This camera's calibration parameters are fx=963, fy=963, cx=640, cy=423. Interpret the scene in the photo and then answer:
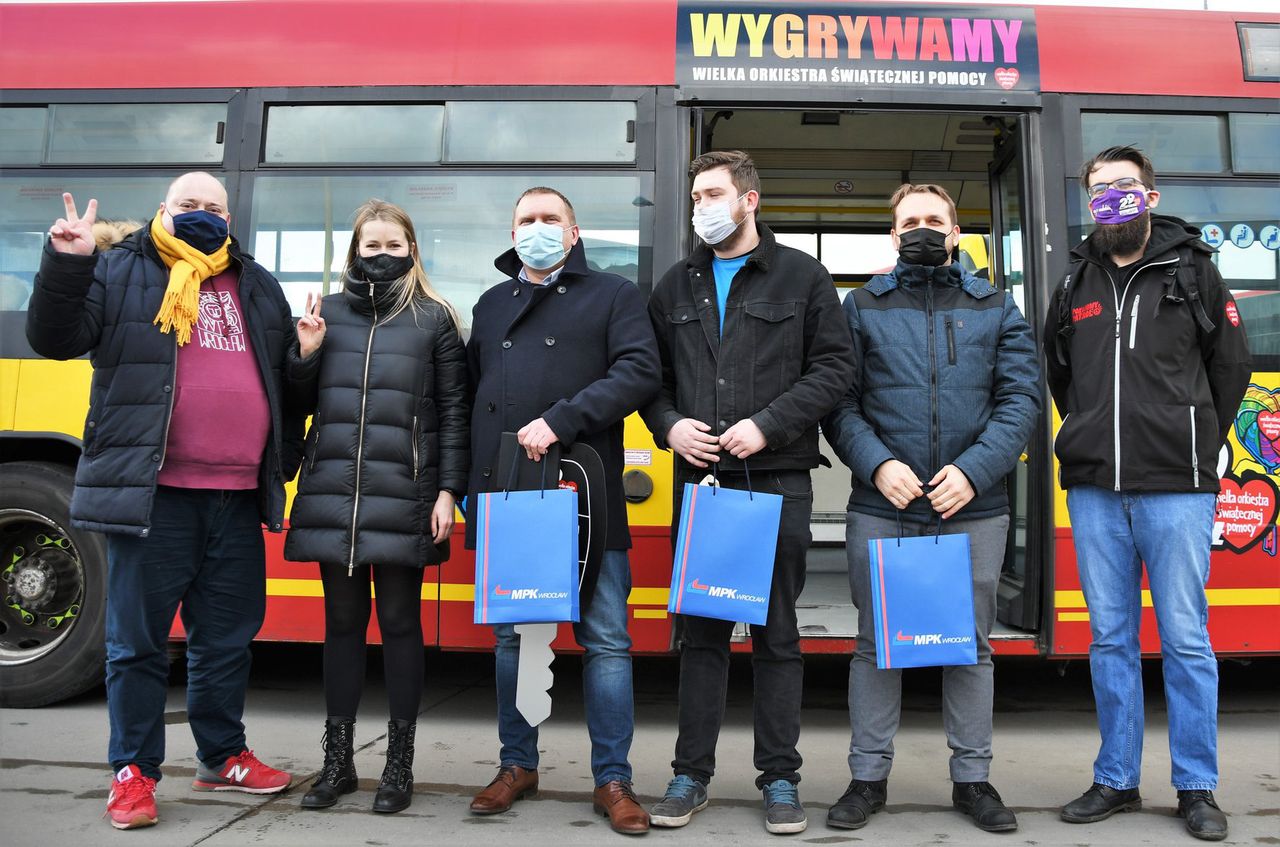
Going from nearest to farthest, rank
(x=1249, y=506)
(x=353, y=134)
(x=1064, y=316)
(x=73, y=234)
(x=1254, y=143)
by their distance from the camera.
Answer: (x=73, y=234) < (x=1064, y=316) < (x=1249, y=506) < (x=1254, y=143) < (x=353, y=134)

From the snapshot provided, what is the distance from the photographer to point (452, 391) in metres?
3.28

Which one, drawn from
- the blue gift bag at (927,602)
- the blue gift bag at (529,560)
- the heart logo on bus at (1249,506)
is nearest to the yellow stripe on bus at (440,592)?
the blue gift bag at (529,560)

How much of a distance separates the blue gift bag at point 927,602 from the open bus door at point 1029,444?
129cm

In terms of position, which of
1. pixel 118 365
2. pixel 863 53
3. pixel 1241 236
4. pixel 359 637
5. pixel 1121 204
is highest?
pixel 863 53

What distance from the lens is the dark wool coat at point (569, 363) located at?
10.1ft

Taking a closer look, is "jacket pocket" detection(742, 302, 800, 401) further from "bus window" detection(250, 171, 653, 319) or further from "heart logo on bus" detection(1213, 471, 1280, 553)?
"heart logo on bus" detection(1213, 471, 1280, 553)

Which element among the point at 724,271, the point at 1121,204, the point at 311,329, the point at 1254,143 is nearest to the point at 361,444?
the point at 311,329

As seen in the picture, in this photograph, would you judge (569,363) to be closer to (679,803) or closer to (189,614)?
(679,803)

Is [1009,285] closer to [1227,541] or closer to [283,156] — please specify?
[1227,541]

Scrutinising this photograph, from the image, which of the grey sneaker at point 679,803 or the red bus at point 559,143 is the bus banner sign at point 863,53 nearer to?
the red bus at point 559,143

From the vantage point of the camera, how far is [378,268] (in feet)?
10.5

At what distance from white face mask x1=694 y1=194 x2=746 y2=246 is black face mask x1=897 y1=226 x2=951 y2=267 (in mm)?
557

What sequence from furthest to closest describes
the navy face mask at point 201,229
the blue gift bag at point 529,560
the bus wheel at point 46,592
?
the bus wheel at point 46,592
the navy face mask at point 201,229
the blue gift bag at point 529,560

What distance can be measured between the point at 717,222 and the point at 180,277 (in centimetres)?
172
